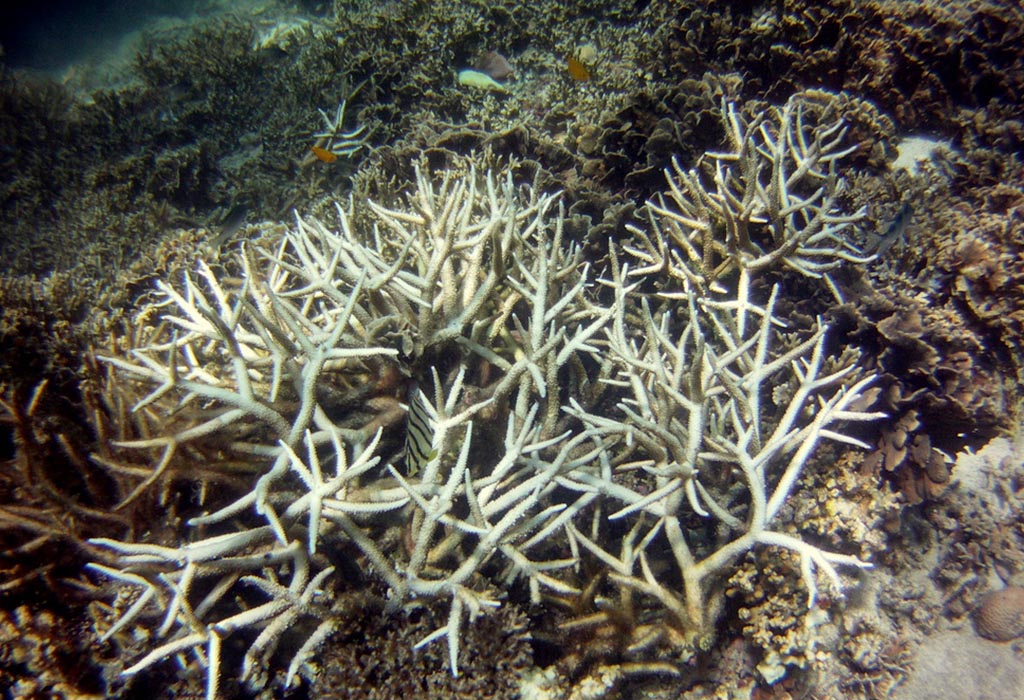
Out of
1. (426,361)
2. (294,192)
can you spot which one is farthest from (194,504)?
(294,192)

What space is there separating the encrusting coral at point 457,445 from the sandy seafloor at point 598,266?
0.17 m

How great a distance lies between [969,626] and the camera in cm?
338

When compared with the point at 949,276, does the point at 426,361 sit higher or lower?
lower

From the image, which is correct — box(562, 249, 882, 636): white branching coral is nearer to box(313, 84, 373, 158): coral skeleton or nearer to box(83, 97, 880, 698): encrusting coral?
box(83, 97, 880, 698): encrusting coral

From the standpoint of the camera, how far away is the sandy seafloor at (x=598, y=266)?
85.0 inches

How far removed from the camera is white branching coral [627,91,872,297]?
8.95 ft

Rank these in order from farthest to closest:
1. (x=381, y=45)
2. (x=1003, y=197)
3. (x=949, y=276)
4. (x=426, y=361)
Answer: (x=381, y=45) → (x=1003, y=197) → (x=949, y=276) → (x=426, y=361)

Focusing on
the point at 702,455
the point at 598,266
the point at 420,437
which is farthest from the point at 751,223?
the point at 420,437

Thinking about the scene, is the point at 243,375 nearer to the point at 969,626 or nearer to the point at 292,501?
the point at 292,501

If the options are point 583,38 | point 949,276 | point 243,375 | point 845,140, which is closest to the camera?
point 243,375

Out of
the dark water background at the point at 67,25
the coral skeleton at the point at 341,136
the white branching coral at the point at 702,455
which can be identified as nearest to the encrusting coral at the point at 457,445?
the white branching coral at the point at 702,455

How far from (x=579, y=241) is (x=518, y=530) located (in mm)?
2082

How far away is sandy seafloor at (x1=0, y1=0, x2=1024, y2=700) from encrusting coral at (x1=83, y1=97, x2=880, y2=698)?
6.8 inches

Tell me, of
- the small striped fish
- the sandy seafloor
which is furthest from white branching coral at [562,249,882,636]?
the small striped fish
